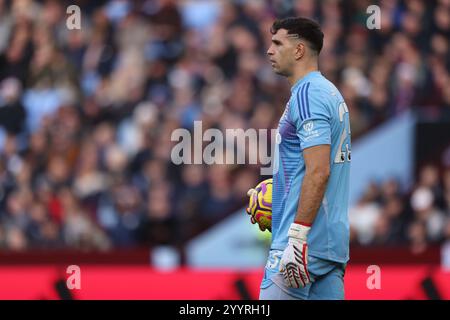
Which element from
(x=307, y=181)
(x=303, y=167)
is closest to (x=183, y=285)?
(x=303, y=167)

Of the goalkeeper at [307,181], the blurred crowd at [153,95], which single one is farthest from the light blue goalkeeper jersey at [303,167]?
the blurred crowd at [153,95]

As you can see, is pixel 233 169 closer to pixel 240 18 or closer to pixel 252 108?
pixel 252 108

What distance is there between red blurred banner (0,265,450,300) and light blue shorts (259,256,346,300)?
3729 millimetres

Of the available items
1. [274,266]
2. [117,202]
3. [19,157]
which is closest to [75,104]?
[19,157]

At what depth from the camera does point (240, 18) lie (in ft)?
53.7

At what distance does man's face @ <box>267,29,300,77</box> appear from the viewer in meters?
6.28

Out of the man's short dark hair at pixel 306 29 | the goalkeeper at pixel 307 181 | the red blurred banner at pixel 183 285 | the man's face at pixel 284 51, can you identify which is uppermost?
the man's short dark hair at pixel 306 29

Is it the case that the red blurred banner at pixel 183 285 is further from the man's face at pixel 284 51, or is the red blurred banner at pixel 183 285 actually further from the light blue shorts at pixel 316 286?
the man's face at pixel 284 51

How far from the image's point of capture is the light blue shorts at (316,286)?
6094 millimetres

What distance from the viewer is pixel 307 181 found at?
19.5 ft

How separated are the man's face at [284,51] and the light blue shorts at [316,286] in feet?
3.53

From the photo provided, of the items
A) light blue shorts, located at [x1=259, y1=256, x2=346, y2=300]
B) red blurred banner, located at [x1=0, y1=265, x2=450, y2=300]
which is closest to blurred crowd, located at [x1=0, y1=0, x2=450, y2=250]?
red blurred banner, located at [x1=0, y1=265, x2=450, y2=300]

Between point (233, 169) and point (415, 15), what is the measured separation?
151 inches

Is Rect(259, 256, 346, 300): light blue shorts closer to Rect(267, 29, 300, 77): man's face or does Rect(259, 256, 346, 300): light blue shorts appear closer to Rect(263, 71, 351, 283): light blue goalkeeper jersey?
Rect(263, 71, 351, 283): light blue goalkeeper jersey
